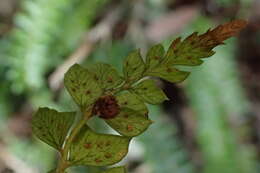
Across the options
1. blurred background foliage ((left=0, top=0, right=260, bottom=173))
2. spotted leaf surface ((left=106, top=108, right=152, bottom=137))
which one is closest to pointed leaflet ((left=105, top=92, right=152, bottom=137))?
spotted leaf surface ((left=106, top=108, right=152, bottom=137))

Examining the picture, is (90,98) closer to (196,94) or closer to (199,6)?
(196,94)

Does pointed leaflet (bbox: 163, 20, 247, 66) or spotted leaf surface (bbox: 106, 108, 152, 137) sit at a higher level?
pointed leaflet (bbox: 163, 20, 247, 66)

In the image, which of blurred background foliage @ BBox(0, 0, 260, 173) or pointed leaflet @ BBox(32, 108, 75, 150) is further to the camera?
blurred background foliage @ BBox(0, 0, 260, 173)

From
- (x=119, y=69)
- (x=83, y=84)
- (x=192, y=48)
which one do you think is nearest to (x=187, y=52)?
(x=192, y=48)

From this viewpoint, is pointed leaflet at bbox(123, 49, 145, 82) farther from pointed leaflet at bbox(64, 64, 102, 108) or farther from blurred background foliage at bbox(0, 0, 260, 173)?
blurred background foliage at bbox(0, 0, 260, 173)

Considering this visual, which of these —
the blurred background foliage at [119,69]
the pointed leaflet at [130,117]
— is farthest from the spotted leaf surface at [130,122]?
the blurred background foliage at [119,69]

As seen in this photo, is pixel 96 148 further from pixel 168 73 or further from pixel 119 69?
pixel 119 69

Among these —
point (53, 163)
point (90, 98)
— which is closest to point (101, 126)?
point (53, 163)
